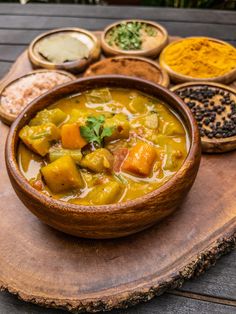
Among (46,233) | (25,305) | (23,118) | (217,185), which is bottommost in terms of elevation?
(25,305)

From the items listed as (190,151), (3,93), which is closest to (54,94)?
(3,93)

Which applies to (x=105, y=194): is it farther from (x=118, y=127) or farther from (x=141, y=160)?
(x=118, y=127)

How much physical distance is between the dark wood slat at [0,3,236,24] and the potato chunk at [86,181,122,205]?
2358mm

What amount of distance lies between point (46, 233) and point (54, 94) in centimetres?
77

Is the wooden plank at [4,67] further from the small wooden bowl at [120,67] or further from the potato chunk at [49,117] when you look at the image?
the potato chunk at [49,117]

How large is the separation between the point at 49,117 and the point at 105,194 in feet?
1.98

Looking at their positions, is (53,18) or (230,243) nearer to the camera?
(230,243)

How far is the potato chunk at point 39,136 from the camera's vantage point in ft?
6.78

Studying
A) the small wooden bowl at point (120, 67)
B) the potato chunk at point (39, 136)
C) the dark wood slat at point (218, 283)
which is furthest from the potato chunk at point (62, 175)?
the small wooden bowl at point (120, 67)

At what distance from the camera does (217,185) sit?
2.16m

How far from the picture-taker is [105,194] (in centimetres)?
186

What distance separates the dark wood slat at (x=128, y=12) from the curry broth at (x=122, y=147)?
5.62ft

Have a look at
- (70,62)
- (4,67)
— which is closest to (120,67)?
(70,62)

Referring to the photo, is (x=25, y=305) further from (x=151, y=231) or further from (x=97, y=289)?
(x=151, y=231)
